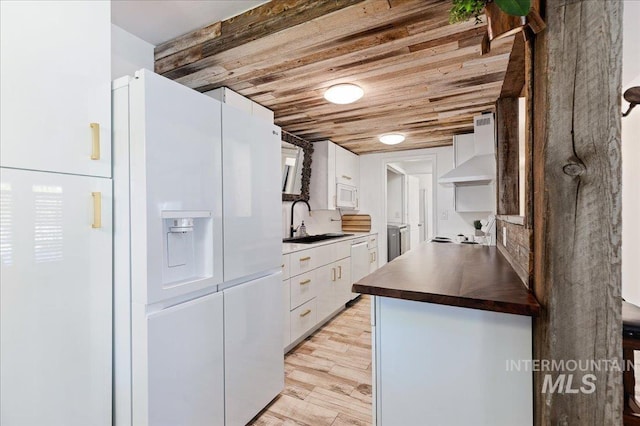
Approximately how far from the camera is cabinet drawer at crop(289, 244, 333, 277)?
251 cm

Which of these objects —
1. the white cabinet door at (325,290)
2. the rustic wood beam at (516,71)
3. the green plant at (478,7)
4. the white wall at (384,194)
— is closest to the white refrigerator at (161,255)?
the green plant at (478,7)

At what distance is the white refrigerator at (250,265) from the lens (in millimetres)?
1511

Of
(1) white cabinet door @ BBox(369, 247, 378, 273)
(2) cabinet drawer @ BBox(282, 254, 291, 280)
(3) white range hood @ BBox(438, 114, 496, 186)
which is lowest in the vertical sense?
(1) white cabinet door @ BBox(369, 247, 378, 273)

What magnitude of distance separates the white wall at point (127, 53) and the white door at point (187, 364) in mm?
1564

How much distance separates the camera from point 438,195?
4250mm

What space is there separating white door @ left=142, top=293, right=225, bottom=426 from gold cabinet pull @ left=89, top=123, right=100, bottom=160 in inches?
27.2

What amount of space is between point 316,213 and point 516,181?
2.62 meters

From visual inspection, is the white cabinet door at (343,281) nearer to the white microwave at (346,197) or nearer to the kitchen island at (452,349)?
the white microwave at (346,197)

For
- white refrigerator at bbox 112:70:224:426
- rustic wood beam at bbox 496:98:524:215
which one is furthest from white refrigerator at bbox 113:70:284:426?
rustic wood beam at bbox 496:98:524:215

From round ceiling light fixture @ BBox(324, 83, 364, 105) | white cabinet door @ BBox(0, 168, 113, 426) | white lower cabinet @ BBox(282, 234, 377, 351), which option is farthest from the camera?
white lower cabinet @ BBox(282, 234, 377, 351)

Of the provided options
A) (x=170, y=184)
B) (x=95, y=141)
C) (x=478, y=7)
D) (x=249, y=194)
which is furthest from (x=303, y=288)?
(x=478, y=7)

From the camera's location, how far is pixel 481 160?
2986 millimetres

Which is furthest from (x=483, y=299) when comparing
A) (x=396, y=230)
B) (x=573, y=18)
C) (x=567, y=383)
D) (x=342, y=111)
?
(x=396, y=230)

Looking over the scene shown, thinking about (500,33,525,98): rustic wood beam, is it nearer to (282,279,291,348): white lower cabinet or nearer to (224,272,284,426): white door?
(224,272,284,426): white door
